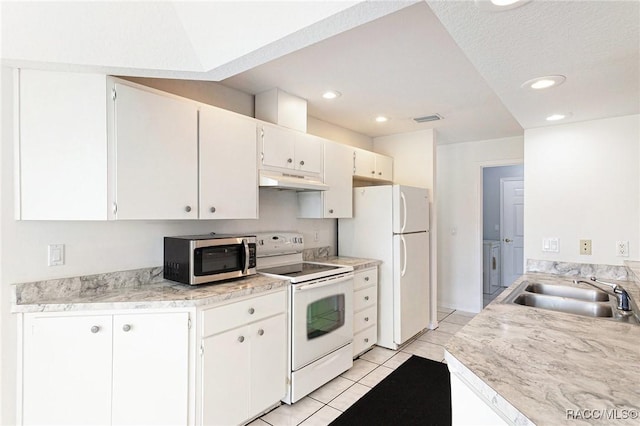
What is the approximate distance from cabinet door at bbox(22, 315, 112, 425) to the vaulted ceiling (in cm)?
137

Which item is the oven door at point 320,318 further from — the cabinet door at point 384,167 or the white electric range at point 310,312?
the cabinet door at point 384,167

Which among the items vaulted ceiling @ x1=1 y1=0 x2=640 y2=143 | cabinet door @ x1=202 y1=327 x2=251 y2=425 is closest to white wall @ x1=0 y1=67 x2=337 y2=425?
vaulted ceiling @ x1=1 y1=0 x2=640 y2=143

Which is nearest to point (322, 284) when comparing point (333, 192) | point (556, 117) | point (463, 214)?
point (333, 192)

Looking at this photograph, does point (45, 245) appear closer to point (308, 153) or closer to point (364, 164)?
point (308, 153)

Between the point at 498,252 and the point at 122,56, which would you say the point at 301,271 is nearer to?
the point at 122,56

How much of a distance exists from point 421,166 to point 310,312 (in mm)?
2535

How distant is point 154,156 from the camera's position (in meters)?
1.99

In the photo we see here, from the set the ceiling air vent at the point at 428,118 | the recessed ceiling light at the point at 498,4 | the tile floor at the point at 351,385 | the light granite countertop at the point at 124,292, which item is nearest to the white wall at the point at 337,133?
the ceiling air vent at the point at 428,118

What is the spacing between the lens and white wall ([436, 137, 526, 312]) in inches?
184

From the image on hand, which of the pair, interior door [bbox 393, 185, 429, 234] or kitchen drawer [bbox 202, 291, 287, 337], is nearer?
kitchen drawer [bbox 202, 291, 287, 337]

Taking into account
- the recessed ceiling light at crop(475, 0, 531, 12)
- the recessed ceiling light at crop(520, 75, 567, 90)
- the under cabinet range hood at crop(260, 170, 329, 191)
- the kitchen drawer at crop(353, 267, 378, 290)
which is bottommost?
the kitchen drawer at crop(353, 267, 378, 290)

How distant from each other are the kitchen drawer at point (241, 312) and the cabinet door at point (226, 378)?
2.0 inches

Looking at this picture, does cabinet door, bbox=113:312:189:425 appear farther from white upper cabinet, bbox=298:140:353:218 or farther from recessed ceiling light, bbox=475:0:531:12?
recessed ceiling light, bbox=475:0:531:12

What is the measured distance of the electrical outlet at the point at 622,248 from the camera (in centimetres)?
242
